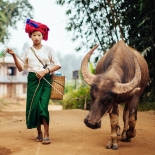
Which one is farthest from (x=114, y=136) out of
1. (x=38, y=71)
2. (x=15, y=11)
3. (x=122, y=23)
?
(x=15, y=11)

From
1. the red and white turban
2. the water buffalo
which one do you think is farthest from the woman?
the water buffalo

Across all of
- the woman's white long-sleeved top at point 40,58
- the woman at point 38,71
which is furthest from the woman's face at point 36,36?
the woman's white long-sleeved top at point 40,58

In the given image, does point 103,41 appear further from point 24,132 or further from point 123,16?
point 24,132

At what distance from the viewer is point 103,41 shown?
13.2 metres

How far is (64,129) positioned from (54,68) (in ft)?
6.13

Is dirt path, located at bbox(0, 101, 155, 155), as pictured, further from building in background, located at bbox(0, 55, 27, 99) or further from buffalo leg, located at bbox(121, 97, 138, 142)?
building in background, located at bbox(0, 55, 27, 99)

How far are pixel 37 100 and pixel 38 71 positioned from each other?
45 centimetres

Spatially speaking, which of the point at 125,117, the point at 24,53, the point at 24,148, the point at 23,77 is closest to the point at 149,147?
the point at 125,117

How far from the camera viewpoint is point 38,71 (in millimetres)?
4969

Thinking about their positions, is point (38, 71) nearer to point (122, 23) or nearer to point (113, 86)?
point (113, 86)

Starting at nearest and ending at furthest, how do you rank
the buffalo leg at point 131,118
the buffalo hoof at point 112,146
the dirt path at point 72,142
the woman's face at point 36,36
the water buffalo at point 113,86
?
the water buffalo at point 113,86 → the dirt path at point 72,142 → the buffalo hoof at point 112,146 → the buffalo leg at point 131,118 → the woman's face at point 36,36

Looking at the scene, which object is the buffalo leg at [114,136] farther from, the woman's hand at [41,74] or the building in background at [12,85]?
the building in background at [12,85]

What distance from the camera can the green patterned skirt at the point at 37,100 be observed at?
4.90m

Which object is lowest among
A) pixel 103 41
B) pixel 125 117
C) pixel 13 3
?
pixel 125 117
